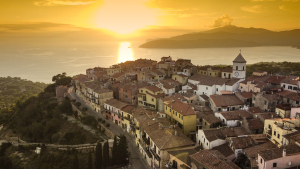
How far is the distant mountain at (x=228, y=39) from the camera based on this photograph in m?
156

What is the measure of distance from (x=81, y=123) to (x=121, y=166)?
10049 millimetres

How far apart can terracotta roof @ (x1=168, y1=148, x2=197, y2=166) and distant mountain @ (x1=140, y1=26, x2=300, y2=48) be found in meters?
150

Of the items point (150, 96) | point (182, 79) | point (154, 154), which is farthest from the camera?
point (182, 79)

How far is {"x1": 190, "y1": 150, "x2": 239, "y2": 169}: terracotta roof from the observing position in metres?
12.3

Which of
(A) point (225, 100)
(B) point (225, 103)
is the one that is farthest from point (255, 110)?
(A) point (225, 100)

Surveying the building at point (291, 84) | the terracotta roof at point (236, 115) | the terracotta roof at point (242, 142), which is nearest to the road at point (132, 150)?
the terracotta roof at point (242, 142)

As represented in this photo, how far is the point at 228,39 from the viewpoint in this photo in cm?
16650

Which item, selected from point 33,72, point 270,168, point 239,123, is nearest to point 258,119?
point 239,123

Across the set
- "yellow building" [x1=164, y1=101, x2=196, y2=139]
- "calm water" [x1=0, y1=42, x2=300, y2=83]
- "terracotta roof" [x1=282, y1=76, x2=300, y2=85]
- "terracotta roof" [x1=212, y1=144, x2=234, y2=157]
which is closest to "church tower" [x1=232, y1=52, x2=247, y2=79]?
"terracotta roof" [x1=282, y1=76, x2=300, y2=85]

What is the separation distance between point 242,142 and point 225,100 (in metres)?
8.09

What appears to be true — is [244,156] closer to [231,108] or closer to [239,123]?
[239,123]

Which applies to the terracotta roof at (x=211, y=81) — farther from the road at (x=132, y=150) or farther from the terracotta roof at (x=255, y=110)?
the road at (x=132, y=150)

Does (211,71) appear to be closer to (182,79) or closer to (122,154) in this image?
(182,79)

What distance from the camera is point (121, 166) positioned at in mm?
18703
